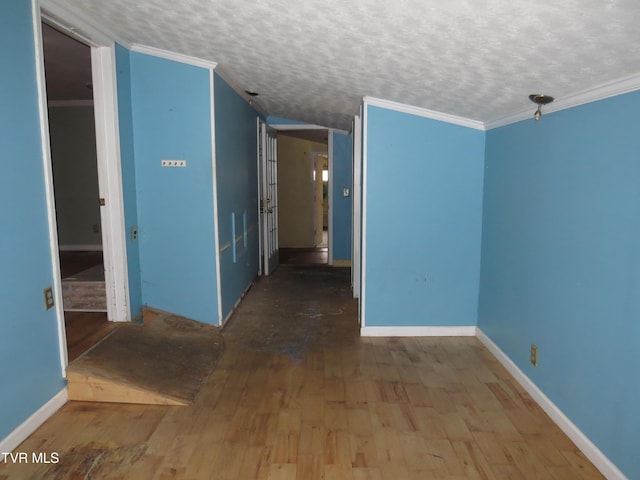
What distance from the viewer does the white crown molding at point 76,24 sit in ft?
8.65

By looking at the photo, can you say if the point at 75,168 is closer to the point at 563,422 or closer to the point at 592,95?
the point at 592,95

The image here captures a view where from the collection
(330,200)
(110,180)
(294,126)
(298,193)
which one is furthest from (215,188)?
(298,193)

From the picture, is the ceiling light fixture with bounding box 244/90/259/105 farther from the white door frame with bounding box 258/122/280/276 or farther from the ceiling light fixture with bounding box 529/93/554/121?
the ceiling light fixture with bounding box 529/93/554/121

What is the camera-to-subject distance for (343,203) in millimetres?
7180

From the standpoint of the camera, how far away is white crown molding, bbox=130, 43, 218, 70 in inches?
141

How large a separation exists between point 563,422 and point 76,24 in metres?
3.77

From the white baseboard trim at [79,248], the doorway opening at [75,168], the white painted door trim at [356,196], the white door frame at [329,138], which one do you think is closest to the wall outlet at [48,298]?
the doorway opening at [75,168]

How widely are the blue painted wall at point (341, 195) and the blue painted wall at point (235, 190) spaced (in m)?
1.63

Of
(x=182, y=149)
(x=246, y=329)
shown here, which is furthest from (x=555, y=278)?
(x=182, y=149)

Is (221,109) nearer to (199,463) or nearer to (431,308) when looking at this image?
(431,308)

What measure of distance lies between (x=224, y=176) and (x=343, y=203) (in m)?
3.31

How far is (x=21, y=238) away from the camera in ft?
7.72

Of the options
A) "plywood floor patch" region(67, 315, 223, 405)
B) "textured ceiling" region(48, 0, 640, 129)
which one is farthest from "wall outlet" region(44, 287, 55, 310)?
"textured ceiling" region(48, 0, 640, 129)

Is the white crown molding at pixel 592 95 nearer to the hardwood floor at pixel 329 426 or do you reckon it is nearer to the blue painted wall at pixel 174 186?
the hardwood floor at pixel 329 426
